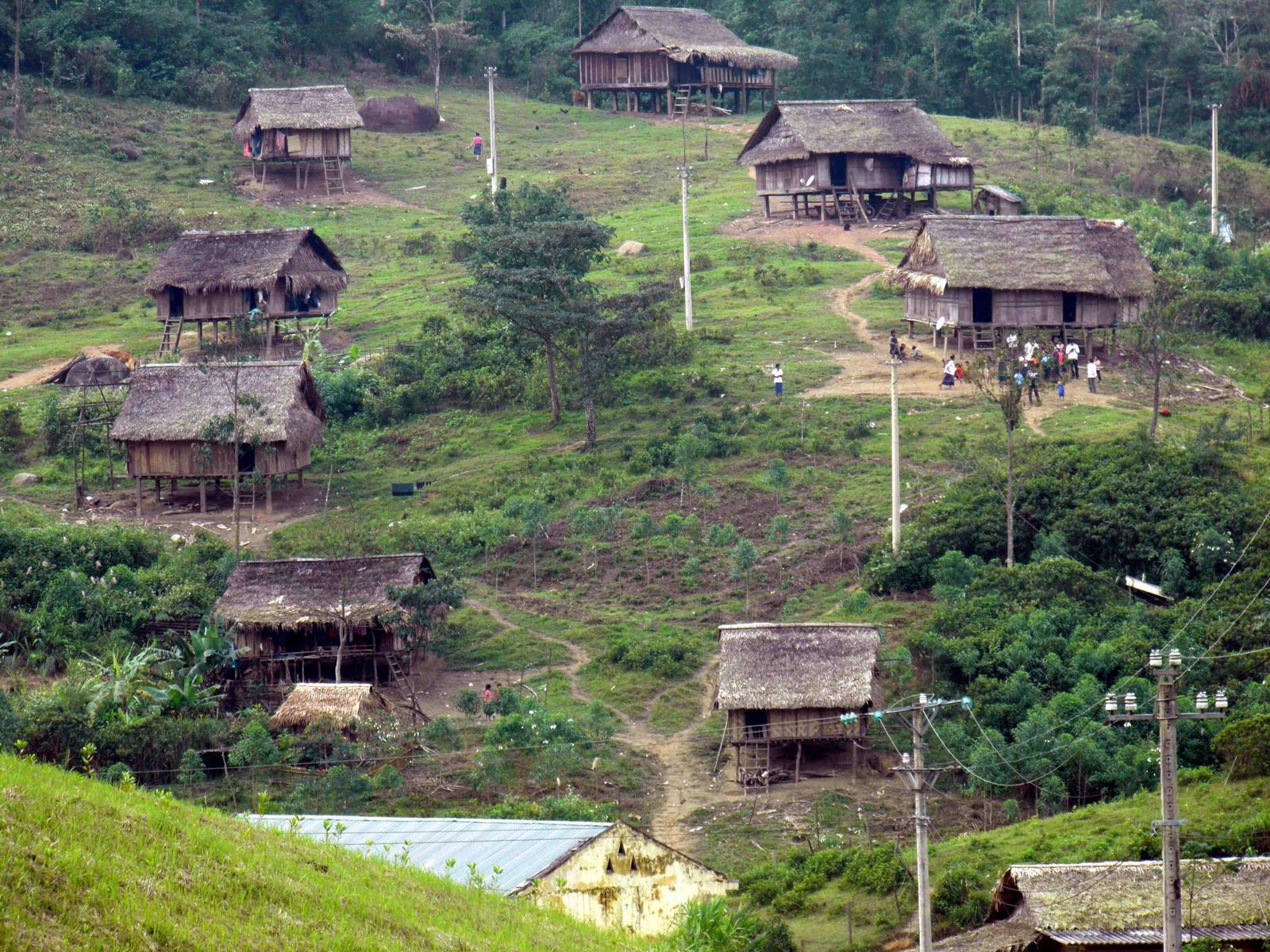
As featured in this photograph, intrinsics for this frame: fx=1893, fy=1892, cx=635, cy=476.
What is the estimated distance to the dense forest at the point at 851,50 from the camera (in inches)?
2394

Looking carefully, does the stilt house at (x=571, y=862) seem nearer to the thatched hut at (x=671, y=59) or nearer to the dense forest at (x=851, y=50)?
the dense forest at (x=851, y=50)

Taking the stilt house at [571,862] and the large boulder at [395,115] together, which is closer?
the stilt house at [571,862]

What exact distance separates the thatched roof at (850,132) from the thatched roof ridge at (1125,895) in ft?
104

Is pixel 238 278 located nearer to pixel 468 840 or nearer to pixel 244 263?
pixel 244 263

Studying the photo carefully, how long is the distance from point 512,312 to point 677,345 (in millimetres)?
5182

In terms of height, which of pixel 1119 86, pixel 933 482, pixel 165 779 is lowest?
pixel 165 779

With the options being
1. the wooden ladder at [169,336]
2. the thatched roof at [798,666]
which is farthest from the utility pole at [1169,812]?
the wooden ladder at [169,336]

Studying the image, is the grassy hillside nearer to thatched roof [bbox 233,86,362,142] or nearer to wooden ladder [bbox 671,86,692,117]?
thatched roof [bbox 233,86,362,142]

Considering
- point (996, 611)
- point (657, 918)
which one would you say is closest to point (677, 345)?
point (996, 611)

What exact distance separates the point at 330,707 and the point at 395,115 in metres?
36.6

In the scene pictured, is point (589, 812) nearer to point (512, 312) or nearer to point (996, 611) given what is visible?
point (996, 611)

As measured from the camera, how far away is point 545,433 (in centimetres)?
4053

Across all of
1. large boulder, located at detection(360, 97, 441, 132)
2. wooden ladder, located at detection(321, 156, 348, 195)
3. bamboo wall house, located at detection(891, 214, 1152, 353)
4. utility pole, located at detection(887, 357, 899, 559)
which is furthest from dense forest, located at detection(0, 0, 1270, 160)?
utility pole, located at detection(887, 357, 899, 559)

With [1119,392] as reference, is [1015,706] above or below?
below
